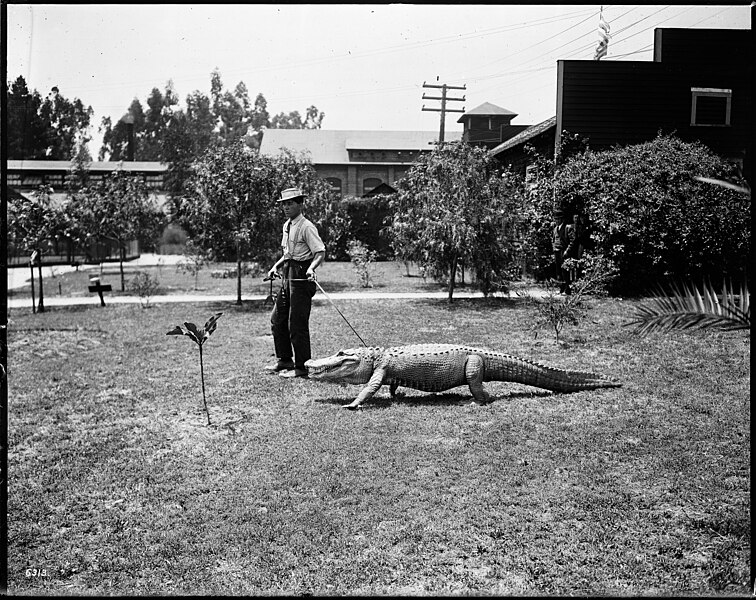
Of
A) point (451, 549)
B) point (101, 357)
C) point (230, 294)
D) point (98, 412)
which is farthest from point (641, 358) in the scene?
point (230, 294)

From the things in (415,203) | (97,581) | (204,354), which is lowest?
(97,581)

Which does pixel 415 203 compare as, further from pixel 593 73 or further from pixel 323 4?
pixel 323 4

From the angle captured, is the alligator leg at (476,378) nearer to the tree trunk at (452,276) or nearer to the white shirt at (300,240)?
→ the white shirt at (300,240)

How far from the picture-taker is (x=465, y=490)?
438 cm

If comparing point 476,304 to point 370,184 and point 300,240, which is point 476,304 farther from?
point 370,184

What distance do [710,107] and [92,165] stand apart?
A: 16.4 m

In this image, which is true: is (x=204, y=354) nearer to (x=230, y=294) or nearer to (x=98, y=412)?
(x=98, y=412)

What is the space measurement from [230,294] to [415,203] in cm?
440

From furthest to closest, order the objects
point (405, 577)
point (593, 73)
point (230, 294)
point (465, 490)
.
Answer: point (230, 294) → point (593, 73) → point (465, 490) → point (405, 577)

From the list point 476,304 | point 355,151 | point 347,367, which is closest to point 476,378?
point 347,367

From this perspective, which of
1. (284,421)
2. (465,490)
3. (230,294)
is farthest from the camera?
(230,294)

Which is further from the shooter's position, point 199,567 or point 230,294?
point 230,294

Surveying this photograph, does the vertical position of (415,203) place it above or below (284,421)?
above

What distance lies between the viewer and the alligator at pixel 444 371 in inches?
245
